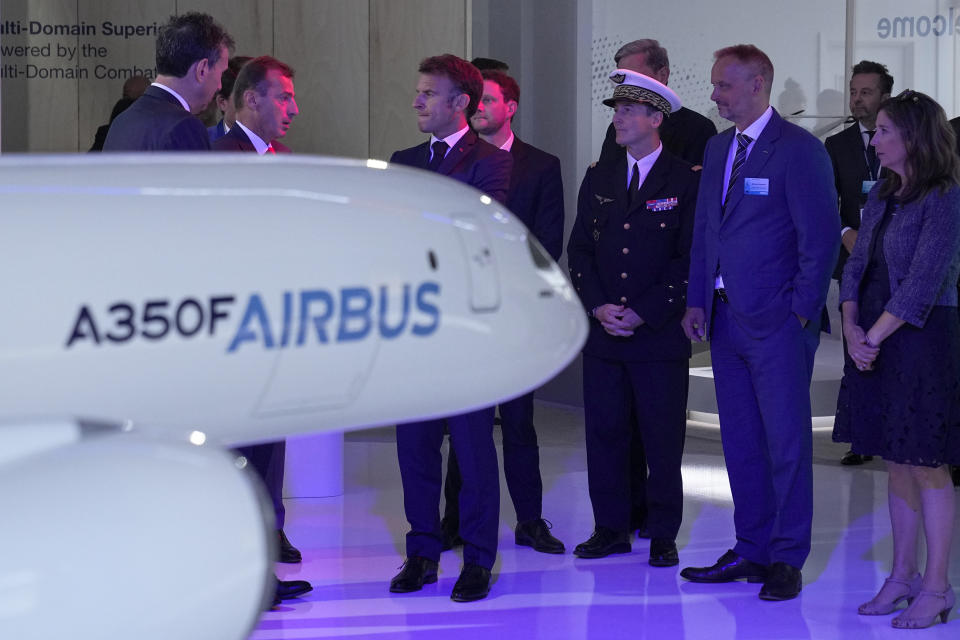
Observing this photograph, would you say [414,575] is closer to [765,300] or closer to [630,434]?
[630,434]

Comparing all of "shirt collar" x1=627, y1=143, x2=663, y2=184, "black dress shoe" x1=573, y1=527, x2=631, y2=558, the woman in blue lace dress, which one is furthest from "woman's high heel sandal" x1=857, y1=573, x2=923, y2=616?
"shirt collar" x1=627, y1=143, x2=663, y2=184

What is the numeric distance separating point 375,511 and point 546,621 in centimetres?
144

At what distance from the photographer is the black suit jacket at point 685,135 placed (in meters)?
4.54

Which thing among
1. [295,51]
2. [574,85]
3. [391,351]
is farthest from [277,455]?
[574,85]

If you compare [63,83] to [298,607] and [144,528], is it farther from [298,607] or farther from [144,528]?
[144,528]

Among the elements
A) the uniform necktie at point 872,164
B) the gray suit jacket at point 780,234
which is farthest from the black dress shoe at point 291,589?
the uniform necktie at point 872,164

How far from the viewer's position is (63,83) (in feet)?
20.9

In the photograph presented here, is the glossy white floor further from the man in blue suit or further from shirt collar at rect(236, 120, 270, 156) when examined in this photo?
shirt collar at rect(236, 120, 270, 156)

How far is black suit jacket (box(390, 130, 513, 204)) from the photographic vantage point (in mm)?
3701

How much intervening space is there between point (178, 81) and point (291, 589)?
57.3 inches

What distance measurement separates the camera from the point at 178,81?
319 cm

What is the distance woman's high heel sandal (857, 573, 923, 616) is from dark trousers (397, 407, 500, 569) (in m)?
1.05

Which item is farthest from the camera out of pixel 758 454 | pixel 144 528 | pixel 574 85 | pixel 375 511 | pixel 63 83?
pixel 574 85

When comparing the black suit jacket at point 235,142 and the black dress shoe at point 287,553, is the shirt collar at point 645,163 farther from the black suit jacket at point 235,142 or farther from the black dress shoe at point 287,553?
the black dress shoe at point 287,553
